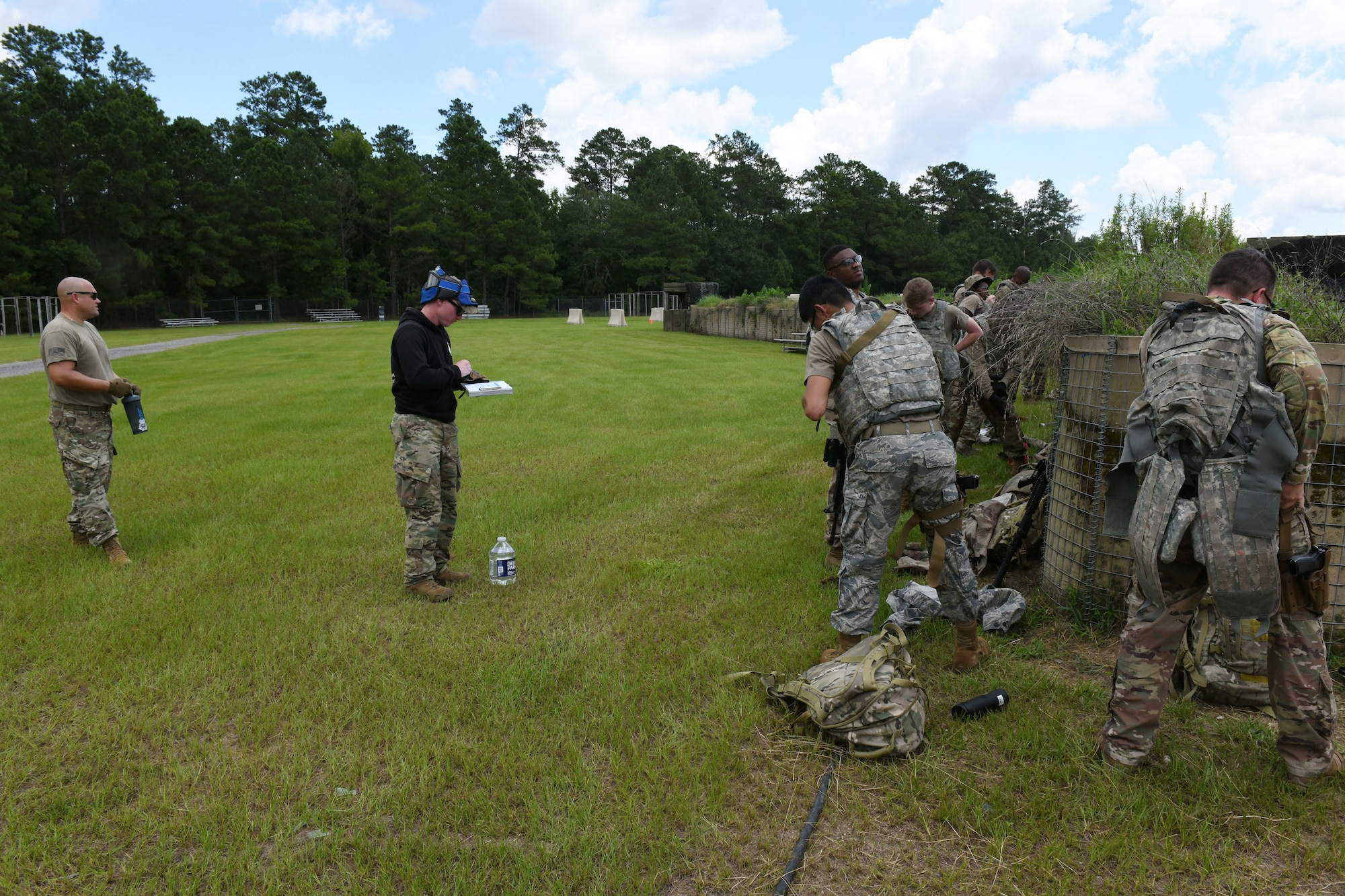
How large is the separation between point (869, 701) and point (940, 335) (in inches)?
148

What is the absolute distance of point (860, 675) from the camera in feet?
12.2

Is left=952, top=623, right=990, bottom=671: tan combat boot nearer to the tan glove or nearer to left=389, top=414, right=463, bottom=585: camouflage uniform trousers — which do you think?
left=389, top=414, right=463, bottom=585: camouflage uniform trousers

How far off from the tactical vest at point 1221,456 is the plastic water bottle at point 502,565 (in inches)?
156

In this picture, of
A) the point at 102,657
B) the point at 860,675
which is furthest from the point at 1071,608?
the point at 102,657

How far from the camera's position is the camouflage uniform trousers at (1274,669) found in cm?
322

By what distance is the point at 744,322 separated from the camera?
103 feet


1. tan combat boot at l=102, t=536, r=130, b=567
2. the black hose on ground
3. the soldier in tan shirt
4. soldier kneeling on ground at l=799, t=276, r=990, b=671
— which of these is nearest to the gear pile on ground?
soldier kneeling on ground at l=799, t=276, r=990, b=671

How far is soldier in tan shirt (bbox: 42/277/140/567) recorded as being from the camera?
19.6 ft

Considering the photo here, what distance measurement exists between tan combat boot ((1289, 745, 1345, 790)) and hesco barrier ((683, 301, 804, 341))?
24.4 m

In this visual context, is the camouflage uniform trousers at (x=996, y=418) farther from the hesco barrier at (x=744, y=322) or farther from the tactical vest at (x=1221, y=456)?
the hesco barrier at (x=744, y=322)

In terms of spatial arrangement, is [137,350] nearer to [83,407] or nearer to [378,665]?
[83,407]

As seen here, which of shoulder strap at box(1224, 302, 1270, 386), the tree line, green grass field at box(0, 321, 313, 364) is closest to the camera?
shoulder strap at box(1224, 302, 1270, 386)

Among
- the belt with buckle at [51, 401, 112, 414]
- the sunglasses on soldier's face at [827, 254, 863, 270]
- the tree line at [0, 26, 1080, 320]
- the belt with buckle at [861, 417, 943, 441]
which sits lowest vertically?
the belt with buckle at [51, 401, 112, 414]

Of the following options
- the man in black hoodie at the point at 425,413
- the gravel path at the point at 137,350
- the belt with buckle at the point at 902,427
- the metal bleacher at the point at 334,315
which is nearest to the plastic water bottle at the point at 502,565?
the man in black hoodie at the point at 425,413
